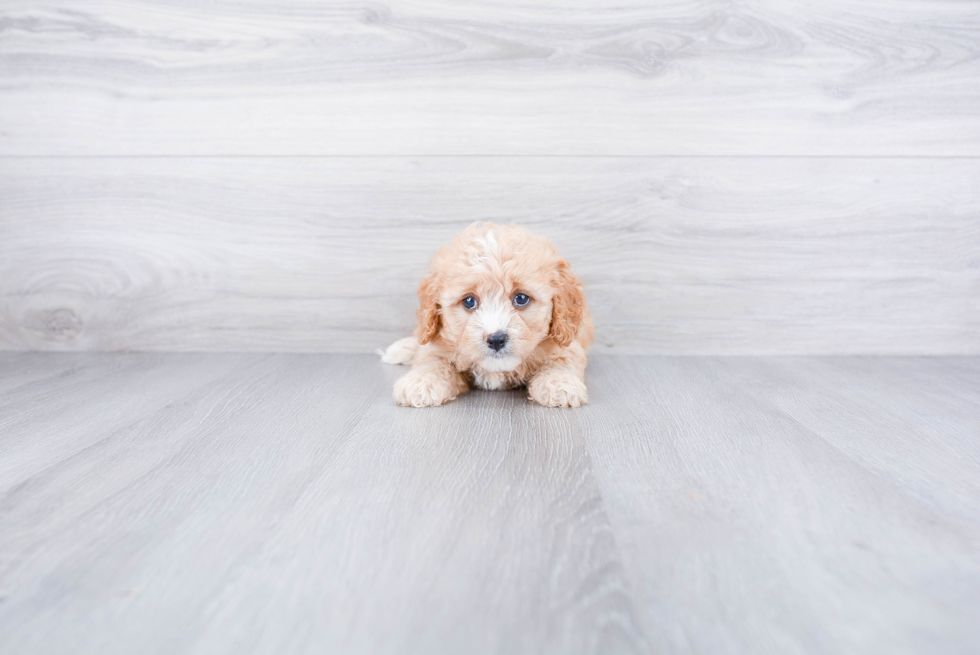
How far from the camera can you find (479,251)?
157 centimetres

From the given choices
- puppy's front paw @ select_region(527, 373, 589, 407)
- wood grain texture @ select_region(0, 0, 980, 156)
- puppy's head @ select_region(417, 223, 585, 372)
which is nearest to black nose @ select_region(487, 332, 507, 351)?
puppy's head @ select_region(417, 223, 585, 372)

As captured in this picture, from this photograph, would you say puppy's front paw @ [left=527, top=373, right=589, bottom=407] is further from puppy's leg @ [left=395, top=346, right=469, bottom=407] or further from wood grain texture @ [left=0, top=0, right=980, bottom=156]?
wood grain texture @ [left=0, top=0, right=980, bottom=156]

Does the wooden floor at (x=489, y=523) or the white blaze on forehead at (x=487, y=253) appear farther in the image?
the white blaze on forehead at (x=487, y=253)

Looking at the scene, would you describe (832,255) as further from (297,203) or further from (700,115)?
(297,203)

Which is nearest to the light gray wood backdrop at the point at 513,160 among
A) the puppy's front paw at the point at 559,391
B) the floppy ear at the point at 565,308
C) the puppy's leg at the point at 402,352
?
the puppy's leg at the point at 402,352

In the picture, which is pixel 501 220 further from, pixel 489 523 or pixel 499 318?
pixel 489 523

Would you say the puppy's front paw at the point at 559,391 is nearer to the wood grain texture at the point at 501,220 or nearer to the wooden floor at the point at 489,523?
the wooden floor at the point at 489,523

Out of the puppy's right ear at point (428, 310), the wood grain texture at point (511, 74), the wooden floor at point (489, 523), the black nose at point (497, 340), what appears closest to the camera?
the wooden floor at point (489, 523)

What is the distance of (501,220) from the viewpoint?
2066 mm

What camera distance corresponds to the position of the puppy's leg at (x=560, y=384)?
5.15ft

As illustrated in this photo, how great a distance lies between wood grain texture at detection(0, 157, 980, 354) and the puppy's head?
480 mm

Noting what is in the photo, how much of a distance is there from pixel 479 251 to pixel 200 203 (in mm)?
1157

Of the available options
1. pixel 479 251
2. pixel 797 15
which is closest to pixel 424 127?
pixel 479 251

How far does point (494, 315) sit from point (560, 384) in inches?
10.0
